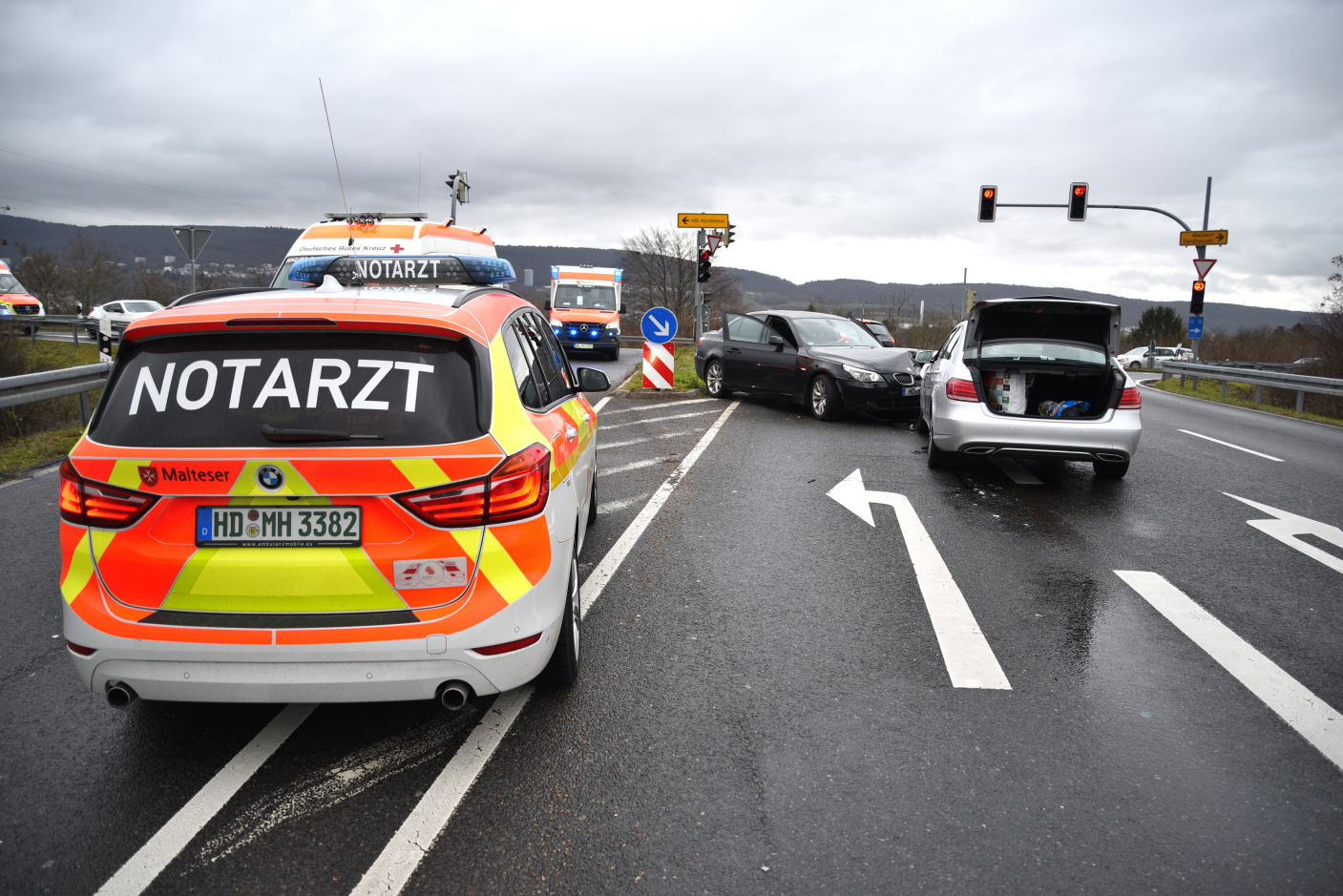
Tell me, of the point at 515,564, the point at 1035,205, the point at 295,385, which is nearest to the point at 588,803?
the point at 515,564

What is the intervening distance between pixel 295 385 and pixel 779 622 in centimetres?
281

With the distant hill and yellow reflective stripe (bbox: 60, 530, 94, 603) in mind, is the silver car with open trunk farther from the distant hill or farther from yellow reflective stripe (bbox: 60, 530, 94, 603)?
the distant hill

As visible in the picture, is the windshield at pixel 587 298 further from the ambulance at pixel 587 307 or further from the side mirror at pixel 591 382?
the side mirror at pixel 591 382

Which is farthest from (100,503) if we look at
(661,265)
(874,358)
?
(661,265)

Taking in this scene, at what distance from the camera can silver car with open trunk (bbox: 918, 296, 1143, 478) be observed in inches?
310

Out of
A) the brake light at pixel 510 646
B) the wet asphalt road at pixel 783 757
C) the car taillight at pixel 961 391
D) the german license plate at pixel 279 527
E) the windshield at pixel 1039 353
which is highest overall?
the windshield at pixel 1039 353

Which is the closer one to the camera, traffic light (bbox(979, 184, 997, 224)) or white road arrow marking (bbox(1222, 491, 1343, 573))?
white road arrow marking (bbox(1222, 491, 1343, 573))

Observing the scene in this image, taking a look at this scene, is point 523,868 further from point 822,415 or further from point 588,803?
point 822,415

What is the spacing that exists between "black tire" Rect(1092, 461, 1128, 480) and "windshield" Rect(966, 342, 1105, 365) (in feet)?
3.53

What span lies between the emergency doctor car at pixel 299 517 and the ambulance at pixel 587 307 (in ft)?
67.7

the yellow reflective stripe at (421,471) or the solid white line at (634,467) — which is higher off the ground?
the yellow reflective stripe at (421,471)

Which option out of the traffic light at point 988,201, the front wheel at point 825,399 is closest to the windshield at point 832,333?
the front wheel at point 825,399

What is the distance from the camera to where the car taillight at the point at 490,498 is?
2887mm

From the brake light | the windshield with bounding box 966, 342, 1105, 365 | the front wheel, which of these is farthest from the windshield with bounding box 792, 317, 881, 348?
the brake light
